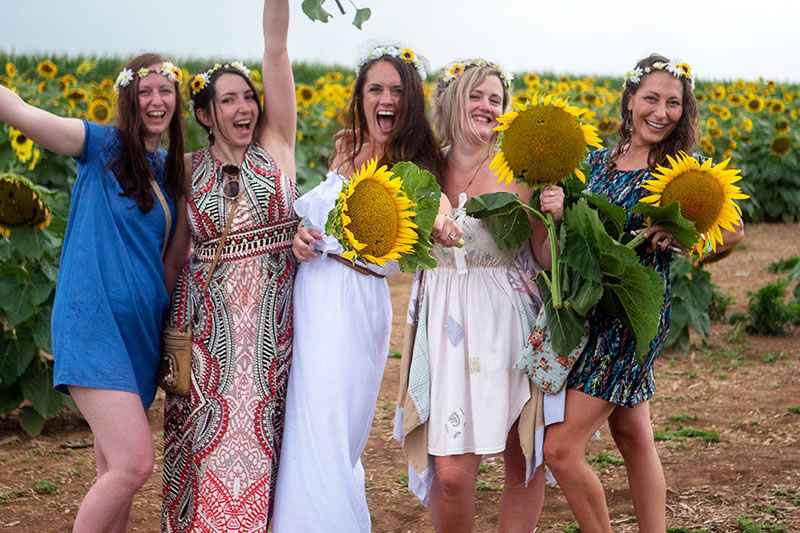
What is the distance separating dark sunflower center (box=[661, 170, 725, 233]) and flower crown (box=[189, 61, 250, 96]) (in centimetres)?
158

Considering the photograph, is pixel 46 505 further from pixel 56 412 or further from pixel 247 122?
pixel 247 122

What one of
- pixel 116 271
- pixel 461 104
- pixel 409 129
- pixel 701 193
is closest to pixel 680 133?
pixel 701 193

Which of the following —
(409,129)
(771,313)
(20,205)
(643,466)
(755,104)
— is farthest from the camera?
(755,104)

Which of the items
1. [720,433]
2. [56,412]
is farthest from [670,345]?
[56,412]

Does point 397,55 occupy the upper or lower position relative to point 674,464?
upper

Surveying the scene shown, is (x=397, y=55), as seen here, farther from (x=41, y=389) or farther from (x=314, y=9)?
(x=41, y=389)

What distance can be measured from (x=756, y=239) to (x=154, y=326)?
9582 mm

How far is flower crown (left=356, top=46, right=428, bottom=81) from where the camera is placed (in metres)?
3.33

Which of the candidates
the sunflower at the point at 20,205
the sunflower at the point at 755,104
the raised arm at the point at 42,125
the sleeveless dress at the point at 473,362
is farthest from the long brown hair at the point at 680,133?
the sunflower at the point at 755,104

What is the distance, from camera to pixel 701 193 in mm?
2779

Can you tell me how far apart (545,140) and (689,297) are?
4.26 meters

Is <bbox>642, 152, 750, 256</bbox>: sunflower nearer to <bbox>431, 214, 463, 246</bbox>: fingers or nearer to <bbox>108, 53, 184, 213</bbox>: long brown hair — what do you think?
<bbox>431, 214, 463, 246</bbox>: fingers

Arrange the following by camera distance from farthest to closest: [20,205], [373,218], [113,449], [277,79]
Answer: [20,205]
[277,79]
[113,449]
[373,218]

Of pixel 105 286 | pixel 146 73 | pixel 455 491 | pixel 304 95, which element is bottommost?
pixel 455 491
